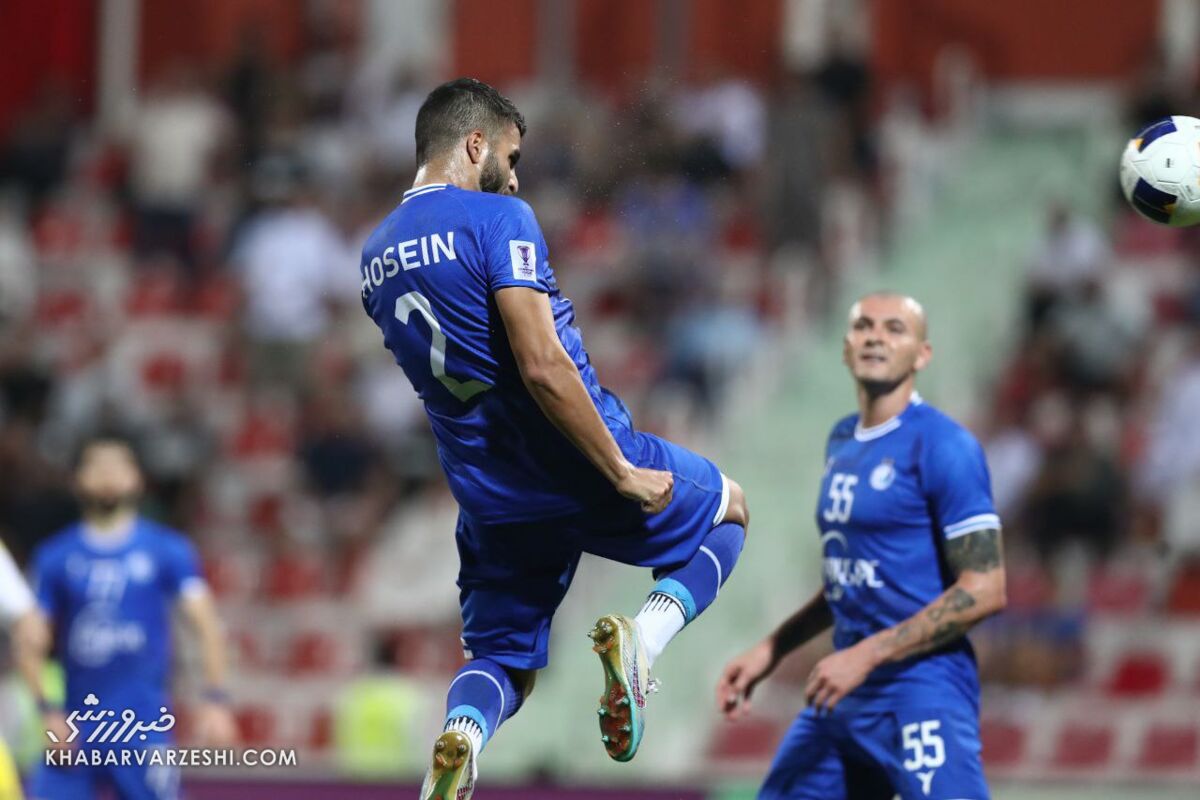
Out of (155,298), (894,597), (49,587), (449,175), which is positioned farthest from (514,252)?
(155,298)

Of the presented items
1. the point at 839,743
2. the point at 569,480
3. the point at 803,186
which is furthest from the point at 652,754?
the point at 569,480

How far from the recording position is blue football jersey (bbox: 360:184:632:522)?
19.0ft

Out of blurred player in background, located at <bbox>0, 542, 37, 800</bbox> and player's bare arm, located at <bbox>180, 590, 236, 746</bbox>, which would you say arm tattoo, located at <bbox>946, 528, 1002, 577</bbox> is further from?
player's bare arm, located at <bbox>180, 590, 236, 746</bbox>

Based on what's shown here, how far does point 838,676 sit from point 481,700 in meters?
1.17

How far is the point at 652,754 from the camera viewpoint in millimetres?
12328

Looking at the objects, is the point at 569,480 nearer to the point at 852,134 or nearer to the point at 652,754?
the point at 652,754

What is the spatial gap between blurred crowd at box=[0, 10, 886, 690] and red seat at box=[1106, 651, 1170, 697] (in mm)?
3242

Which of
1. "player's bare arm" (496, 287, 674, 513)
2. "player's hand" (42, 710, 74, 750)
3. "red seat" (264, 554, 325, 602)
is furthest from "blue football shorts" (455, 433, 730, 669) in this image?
"red seat" (264, 554, 325, 602)

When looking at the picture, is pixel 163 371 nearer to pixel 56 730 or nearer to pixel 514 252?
pixel 56 730

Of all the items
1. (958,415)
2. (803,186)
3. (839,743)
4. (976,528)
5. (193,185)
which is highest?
(193,185)

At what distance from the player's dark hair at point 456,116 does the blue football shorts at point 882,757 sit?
2313 mm

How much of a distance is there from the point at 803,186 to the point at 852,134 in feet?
3.32

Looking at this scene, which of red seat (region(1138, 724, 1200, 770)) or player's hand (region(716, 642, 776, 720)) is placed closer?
player's hand (region(716, 642, 776, 720))

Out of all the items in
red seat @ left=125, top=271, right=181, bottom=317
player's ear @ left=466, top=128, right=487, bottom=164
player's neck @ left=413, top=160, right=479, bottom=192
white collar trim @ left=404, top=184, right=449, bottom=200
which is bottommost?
white collar trim @ left=404, top=184, right=449, bottom=200
